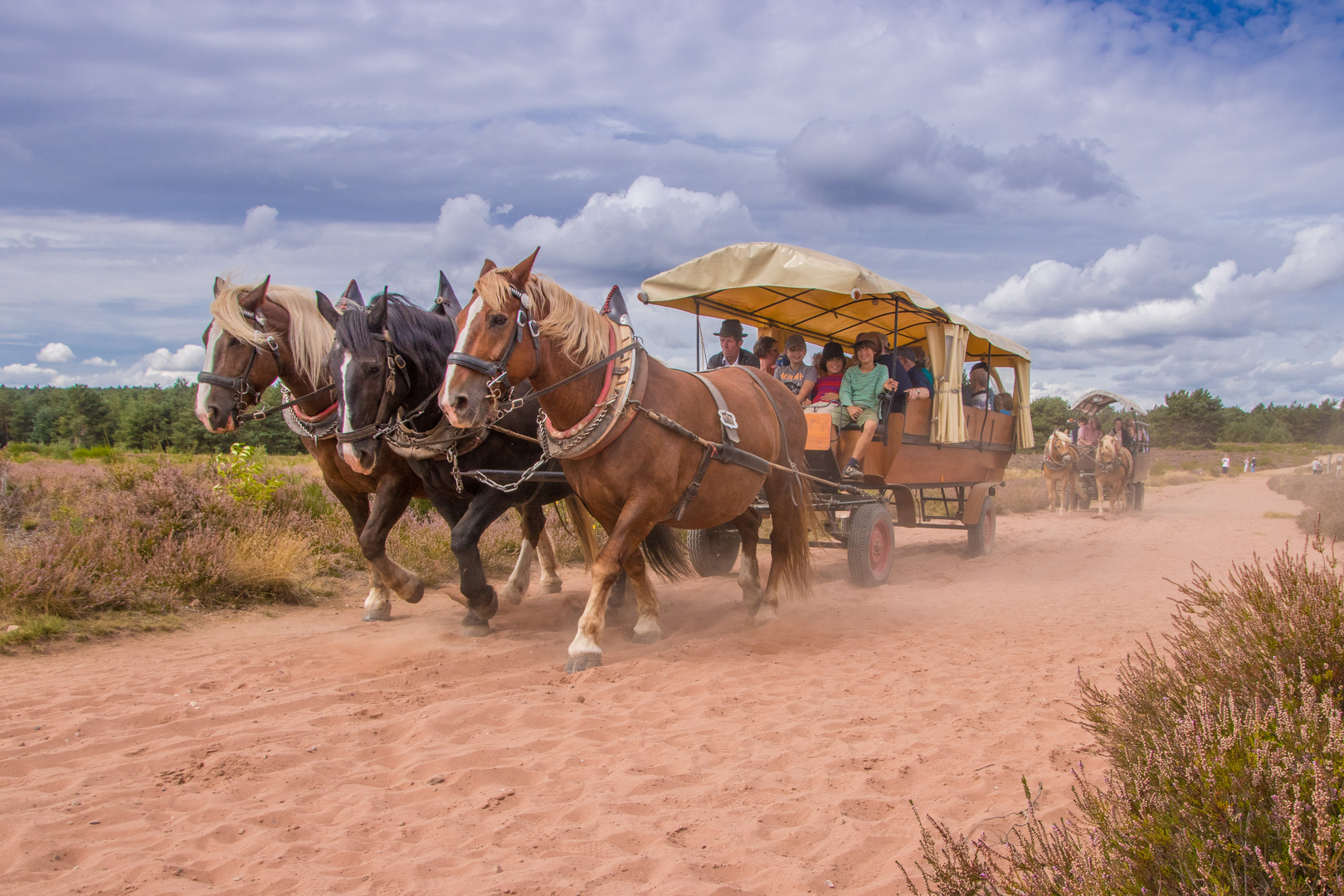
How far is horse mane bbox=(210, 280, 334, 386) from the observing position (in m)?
4.79

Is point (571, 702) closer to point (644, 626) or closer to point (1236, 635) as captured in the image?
point (644, 626)

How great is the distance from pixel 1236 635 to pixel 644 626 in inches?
126

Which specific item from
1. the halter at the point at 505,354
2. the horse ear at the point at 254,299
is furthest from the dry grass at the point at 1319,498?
the horse ear at the point at 254,299

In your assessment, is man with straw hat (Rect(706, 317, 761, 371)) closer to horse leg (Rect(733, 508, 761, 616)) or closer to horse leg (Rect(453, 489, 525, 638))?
horse leg (Rect(733, 508, 761, 616))

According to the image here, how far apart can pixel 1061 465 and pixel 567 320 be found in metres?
14.5

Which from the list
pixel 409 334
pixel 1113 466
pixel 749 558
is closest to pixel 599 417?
pixel 409 334

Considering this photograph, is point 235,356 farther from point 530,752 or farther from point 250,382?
point 530,752

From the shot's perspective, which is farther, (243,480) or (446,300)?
(243,480)

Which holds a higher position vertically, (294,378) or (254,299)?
(254,299)

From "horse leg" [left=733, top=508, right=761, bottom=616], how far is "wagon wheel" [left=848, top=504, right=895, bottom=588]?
4.23 feet

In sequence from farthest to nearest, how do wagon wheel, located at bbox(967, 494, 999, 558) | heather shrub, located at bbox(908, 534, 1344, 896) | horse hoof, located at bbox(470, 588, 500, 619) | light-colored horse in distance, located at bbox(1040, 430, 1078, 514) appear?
light-colored horse in distance, located at bbox(1040, 430, 1078, 514) → wagon wheel, located at bbox(967, 494, 999, 558) → horse hoof, located at bbox(470, 588, 500, 619) → heather shrub, located at bbox(908, 534, 1344, 896)

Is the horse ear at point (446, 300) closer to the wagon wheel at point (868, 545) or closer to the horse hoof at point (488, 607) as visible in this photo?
the horse hoof at point (488, 607)

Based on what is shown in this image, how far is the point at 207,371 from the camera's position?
187 inches

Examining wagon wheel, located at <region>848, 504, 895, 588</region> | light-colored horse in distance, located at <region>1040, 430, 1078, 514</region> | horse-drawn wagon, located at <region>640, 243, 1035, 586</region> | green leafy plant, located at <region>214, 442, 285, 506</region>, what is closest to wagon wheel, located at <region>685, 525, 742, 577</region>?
horse-drawn wagon, located at <region>640, 243, 1035, 586</region>
